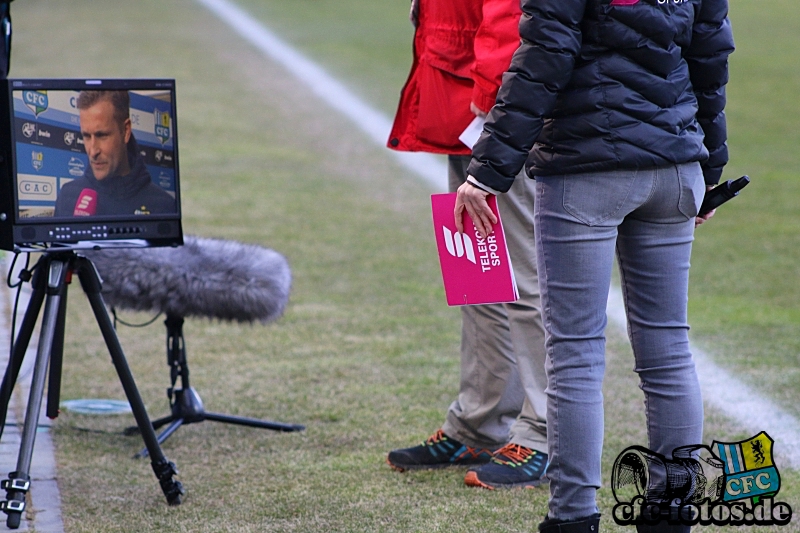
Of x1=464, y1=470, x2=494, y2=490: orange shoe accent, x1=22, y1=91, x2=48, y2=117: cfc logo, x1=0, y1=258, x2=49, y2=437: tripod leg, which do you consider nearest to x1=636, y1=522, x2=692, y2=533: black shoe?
x1=464, y1=470, x2=494, y2=490: orange shoe accent

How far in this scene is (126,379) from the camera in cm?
387

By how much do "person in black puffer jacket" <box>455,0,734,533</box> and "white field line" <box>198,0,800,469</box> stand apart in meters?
1.39

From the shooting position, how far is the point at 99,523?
376cm

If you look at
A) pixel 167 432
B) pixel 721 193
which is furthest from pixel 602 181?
pixel 167 432

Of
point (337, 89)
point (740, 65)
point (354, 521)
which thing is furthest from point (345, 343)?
point (740, 65)

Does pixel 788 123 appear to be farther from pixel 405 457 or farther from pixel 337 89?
pixel 405 457

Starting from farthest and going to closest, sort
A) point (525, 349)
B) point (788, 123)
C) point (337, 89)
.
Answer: point (337, 89) < point (788, 123) < point (525, 349)

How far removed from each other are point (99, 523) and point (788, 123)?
11.3 m

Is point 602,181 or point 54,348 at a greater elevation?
point 602,181

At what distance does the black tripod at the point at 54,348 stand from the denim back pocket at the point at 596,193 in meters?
1.62

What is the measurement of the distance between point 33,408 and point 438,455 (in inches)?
55.5

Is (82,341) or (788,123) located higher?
(788,123)

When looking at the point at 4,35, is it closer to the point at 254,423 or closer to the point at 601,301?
the point at 254,423

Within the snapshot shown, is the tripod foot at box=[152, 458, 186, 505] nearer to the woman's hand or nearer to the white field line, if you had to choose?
the woman's hand
